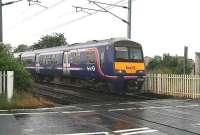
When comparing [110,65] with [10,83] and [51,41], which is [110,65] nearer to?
[10,83]

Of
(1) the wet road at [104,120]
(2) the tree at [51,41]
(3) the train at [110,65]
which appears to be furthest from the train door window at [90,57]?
(2) the tree at [51,41]

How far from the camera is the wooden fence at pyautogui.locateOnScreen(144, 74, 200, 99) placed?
21.8 meters

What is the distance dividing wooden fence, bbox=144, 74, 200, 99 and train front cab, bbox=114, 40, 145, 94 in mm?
810

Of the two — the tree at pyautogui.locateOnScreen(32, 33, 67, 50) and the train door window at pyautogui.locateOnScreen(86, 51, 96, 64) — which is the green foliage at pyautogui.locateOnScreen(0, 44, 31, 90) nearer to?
the train door window at pyautogui.locateOnScreen(86, 51, 96, 64)

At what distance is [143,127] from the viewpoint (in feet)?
39.6

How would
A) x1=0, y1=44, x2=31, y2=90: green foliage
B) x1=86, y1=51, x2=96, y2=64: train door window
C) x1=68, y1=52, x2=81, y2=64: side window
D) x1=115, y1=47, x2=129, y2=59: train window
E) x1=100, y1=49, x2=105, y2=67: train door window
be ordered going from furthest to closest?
x1=68, y1=52, x2=81, y2=64: side window, x1=86, y1=51, x2=96, y2=64: train door window, x1=100, y1=49, x2=105, y2=67: train door window, x1=115, y1=47, x2=129, y2=59: train window, x1=0, y1=44, x2=31, y2=90: green foliage

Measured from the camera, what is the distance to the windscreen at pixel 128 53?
2455 cm

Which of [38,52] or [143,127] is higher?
[38,52]

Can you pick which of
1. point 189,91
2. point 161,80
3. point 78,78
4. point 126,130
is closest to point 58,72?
point 78,78

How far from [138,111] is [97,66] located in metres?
9.74

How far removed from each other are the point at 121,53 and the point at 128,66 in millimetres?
830

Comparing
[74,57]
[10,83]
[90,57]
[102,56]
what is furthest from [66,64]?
[10,83]

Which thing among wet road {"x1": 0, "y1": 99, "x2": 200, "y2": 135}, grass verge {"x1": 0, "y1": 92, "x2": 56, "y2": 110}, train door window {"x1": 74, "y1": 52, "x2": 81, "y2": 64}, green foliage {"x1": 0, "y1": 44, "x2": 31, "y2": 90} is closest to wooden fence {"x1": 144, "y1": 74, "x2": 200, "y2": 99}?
wet road {"x1": 0, "y1": 99, "x2": 200, "y2": 135}

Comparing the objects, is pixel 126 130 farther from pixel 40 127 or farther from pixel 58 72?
pixel 58 72
